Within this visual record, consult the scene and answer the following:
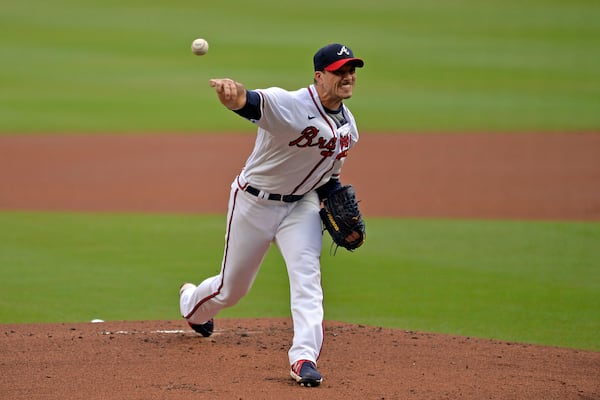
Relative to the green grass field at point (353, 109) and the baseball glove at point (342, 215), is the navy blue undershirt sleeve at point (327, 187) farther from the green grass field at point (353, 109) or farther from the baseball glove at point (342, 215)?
the green grass field at point (353, 109)

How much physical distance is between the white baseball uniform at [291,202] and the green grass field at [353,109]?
1868 mm

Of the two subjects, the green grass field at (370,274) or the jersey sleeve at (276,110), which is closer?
the jersey sleeve at (276,110)

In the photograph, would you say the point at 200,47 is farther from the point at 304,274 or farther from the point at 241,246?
the point at 304,274

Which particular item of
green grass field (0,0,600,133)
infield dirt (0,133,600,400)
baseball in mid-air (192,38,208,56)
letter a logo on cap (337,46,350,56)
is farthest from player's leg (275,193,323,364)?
green grass field (0,0,600,133)

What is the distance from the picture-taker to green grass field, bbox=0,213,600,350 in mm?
7363

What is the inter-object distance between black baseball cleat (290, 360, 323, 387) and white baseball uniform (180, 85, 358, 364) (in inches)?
2.1

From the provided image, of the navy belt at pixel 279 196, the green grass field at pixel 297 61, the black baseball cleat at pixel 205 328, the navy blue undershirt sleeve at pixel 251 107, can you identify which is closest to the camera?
the navy blue undershirt sleeve at pixel 251 107

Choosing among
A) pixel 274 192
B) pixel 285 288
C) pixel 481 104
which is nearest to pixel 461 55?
pixel 481 104

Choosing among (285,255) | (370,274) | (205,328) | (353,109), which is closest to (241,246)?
(285,255)

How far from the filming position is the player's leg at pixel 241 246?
5.59 metres

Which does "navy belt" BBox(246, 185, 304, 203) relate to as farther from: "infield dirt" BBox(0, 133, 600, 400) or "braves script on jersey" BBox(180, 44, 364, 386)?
"infield dirt" BBox(0, 133, 600, 400)

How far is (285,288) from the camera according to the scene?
845 centimetres

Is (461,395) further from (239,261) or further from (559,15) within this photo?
(559,15)

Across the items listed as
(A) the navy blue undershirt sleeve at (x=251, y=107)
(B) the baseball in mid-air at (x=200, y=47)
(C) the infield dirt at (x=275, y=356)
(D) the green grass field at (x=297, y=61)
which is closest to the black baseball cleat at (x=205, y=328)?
(C) the infield dirt at (x=275, y=356)
